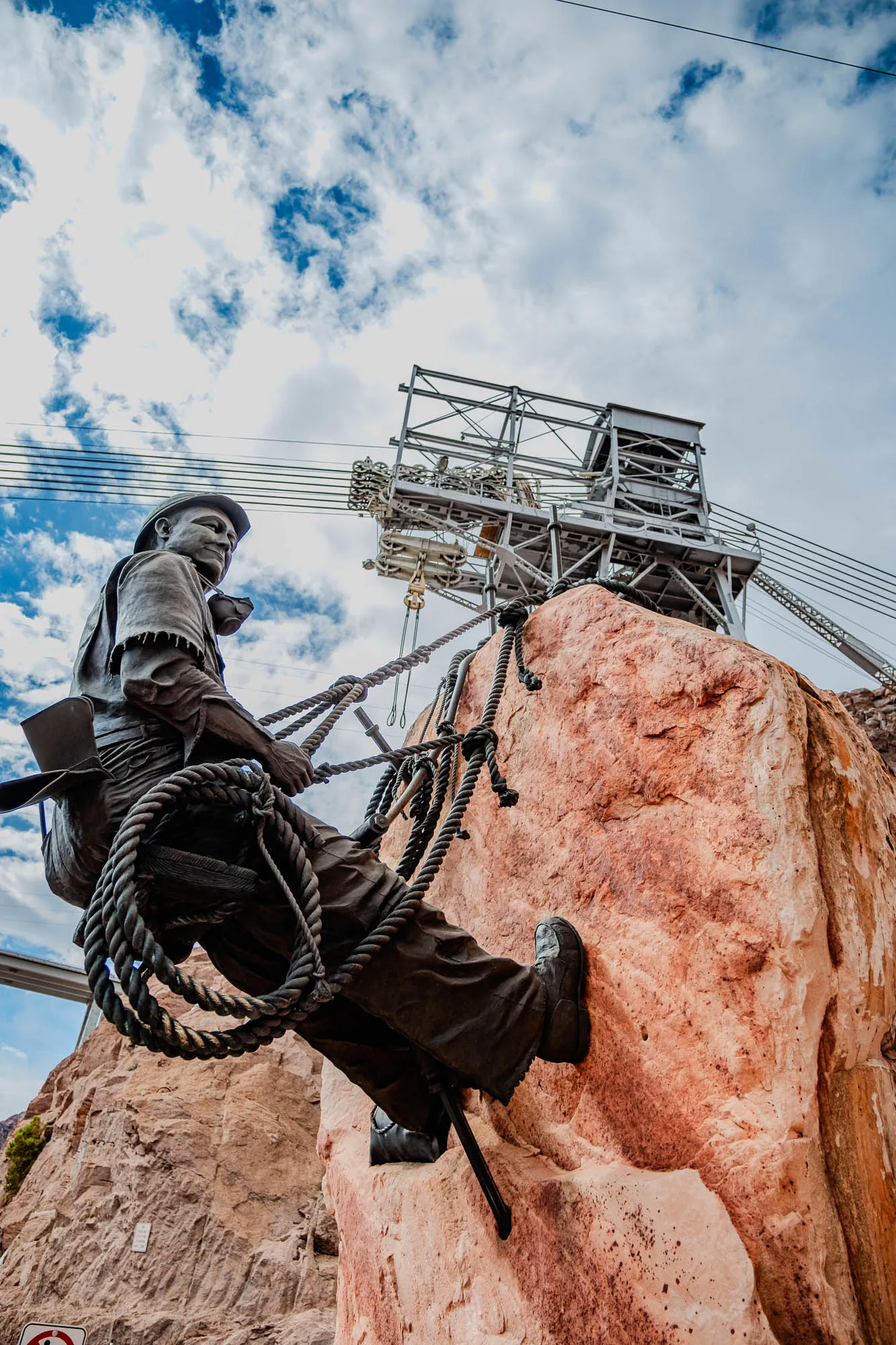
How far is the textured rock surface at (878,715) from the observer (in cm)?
743

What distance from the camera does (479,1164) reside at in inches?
98.5

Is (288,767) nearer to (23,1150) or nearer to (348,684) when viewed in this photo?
(348,684)

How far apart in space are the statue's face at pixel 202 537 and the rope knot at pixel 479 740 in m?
1.10

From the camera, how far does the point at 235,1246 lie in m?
5.24

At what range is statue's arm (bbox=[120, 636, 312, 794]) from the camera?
7.53ft

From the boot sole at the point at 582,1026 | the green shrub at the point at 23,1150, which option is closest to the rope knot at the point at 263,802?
the boot sole at the point at 582,1026

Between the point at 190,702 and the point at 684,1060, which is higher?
the point at 190,702

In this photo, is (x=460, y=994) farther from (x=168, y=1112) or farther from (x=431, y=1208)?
(x=168, y=1112)

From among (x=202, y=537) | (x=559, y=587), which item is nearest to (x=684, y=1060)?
(x=202, y=537)

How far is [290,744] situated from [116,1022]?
2.86 feet

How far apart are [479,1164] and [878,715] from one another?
6.56 meters

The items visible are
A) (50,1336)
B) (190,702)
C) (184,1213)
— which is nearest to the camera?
(190,702)

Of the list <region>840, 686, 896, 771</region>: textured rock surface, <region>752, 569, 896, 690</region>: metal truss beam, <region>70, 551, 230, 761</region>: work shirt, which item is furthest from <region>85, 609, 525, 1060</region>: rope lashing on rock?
<region>752, 569, 896, 690</region>: metal truss beam

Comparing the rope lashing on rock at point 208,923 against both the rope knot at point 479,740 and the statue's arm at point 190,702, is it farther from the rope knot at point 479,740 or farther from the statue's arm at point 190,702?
the rope knot at point 479,740
